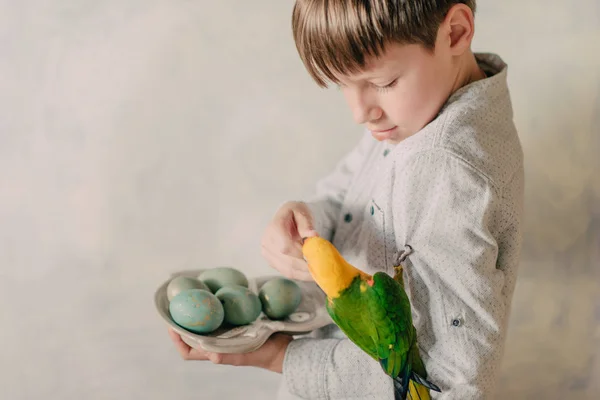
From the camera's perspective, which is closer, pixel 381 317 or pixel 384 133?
pixel 381 317

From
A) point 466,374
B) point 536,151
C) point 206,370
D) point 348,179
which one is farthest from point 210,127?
point 466,374

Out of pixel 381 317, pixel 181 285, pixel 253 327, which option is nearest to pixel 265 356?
pixel 253 327

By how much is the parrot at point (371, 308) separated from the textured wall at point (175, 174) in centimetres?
51

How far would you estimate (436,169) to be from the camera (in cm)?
70

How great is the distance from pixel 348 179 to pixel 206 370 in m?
0.47

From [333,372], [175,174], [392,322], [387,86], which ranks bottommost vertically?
[333,372]

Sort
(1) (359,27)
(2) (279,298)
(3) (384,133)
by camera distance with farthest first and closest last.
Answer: (2) (279,298) → (3) (384,133) → (1) (359,27)

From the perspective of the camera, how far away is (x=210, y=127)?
1.19 m

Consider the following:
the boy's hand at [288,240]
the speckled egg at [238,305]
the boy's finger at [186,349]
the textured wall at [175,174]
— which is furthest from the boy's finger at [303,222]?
the textured wall at [175,174]

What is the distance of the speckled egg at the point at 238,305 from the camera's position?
0.84 metres

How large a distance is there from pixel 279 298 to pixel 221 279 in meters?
0.09

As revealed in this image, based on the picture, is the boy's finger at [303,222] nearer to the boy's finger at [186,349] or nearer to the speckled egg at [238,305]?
the speckled egg at [238,305]

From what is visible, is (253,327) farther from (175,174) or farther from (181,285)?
(175,174)

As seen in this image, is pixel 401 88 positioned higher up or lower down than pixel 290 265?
higher up
